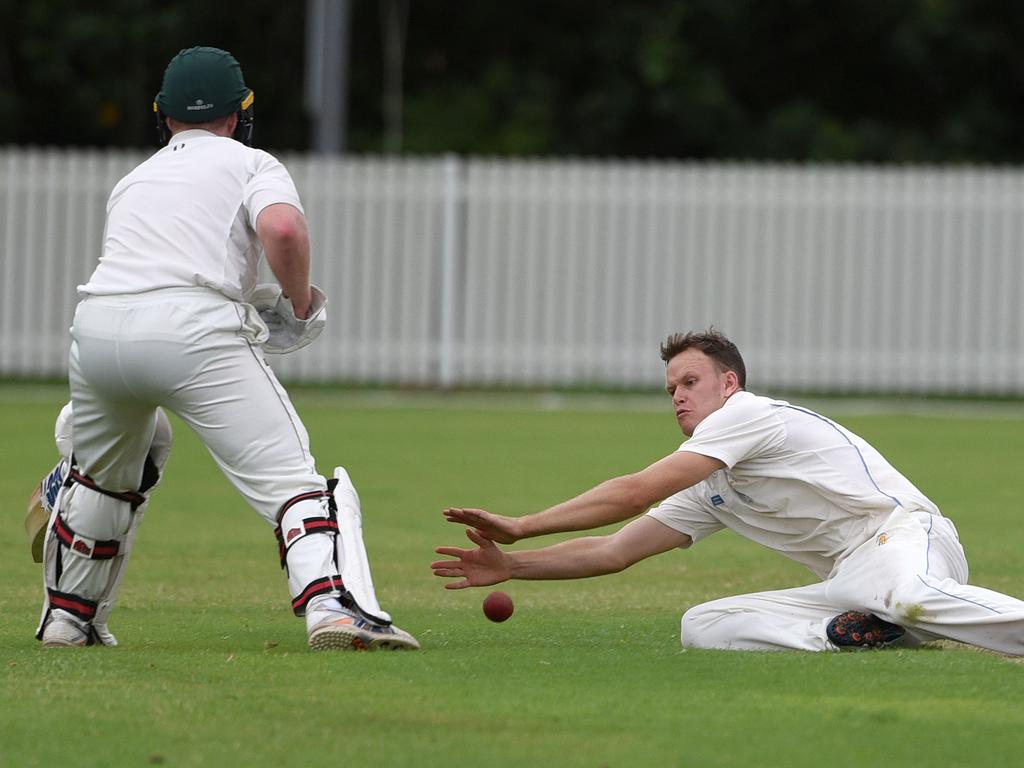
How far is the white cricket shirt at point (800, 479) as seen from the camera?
20.4 ft

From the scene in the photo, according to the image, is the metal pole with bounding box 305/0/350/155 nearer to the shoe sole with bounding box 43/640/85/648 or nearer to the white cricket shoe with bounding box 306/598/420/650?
the shoe sole with bounding box 43/640/85/648

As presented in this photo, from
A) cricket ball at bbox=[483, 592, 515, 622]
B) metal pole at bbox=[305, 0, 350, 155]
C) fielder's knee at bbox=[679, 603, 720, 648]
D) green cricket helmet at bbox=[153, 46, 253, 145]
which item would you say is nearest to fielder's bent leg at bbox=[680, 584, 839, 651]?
fielder's knee at bbox=[679, 603, 720, 648]

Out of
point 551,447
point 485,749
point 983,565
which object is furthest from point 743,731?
point 551,447

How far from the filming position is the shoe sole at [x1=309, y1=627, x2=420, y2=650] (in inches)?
226

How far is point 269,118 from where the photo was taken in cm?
2703

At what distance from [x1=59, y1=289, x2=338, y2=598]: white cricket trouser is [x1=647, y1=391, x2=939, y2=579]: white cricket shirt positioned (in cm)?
133

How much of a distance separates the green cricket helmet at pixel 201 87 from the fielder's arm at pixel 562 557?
166 cm

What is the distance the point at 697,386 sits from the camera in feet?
21.0

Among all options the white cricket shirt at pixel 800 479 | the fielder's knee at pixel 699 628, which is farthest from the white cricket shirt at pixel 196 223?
the fielder's knee at pixel 699 628

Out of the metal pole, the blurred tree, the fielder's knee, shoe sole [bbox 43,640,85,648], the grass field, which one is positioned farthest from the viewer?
the blurred tree

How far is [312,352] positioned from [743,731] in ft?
51.3

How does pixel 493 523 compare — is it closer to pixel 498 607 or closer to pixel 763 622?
pixel 498 607

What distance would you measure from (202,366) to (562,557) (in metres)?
1.54

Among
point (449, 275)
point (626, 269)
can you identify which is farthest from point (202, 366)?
point (626, 269)
